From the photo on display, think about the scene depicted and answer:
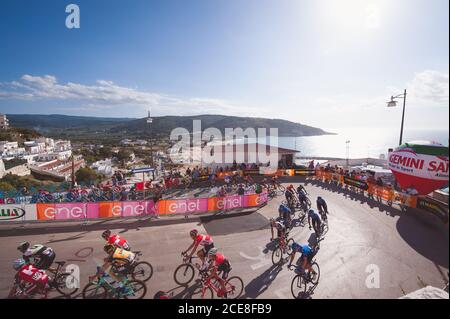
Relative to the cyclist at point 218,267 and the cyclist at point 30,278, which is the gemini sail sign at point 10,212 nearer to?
the cyclist at point 30,278

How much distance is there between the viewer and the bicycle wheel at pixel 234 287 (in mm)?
7535

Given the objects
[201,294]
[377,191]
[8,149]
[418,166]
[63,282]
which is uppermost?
[418,166]

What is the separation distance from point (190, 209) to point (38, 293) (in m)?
8.47

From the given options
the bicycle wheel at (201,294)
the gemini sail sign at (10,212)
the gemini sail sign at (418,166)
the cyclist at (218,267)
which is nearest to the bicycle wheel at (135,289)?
the bicycle wheel at (201,294)

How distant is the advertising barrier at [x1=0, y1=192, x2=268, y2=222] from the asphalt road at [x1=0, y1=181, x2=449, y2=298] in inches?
47.8

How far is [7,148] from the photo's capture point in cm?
7475

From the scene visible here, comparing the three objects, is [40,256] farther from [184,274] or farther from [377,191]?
[377,191]

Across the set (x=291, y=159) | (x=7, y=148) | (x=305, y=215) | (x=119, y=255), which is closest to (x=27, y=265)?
(x=119, y=255)

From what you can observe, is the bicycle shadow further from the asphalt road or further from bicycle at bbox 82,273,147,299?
bicycle at bbox 82,273,147,299

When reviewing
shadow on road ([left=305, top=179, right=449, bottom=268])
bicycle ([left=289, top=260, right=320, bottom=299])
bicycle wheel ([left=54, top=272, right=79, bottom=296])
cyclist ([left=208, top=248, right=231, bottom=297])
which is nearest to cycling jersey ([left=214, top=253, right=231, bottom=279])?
cyclist ([left=208, top=248, right=231, bottom=297])

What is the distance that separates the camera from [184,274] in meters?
8.42

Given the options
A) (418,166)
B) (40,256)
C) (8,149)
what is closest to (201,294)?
(40,256)

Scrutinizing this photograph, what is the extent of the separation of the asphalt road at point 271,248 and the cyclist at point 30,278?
5.13 ft

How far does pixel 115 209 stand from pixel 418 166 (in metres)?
17.4
